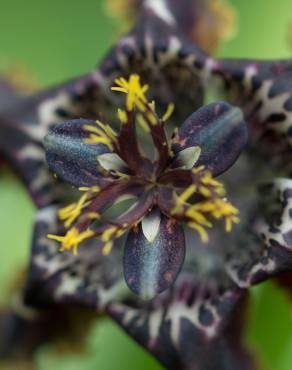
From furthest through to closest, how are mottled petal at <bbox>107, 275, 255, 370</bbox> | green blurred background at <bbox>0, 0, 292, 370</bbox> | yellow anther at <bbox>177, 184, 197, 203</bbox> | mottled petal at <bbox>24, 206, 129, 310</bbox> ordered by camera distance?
green blurred background at <bbox>0, 0, 292, 370</bbox> → mottled petal at <bbox>24, 206, 129, 310</bbox> → mottled petal at <bbox>107, 275, 255, 370</bbox> → yellow anther at <bbox>177, 184, 197, 203</bbox>

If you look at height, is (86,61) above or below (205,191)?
below

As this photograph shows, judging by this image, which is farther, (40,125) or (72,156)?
(40,125)

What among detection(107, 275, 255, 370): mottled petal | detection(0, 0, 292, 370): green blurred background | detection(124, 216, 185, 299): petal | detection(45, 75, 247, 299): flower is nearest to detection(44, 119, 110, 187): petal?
detection(45, 75, 247, 299): flower

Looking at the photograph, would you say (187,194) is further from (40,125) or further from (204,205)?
(40,125)

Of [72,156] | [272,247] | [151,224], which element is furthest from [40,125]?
[272,247]

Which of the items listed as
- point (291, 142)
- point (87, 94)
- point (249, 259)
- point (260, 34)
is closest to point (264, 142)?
point (291, 142)

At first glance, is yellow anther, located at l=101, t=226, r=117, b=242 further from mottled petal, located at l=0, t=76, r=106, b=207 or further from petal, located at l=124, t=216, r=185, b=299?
mottled petal, located at l=0, t=76, r=106, b=207

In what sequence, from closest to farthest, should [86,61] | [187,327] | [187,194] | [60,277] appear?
[187,194], [187,327], [60,277], [86,61]
